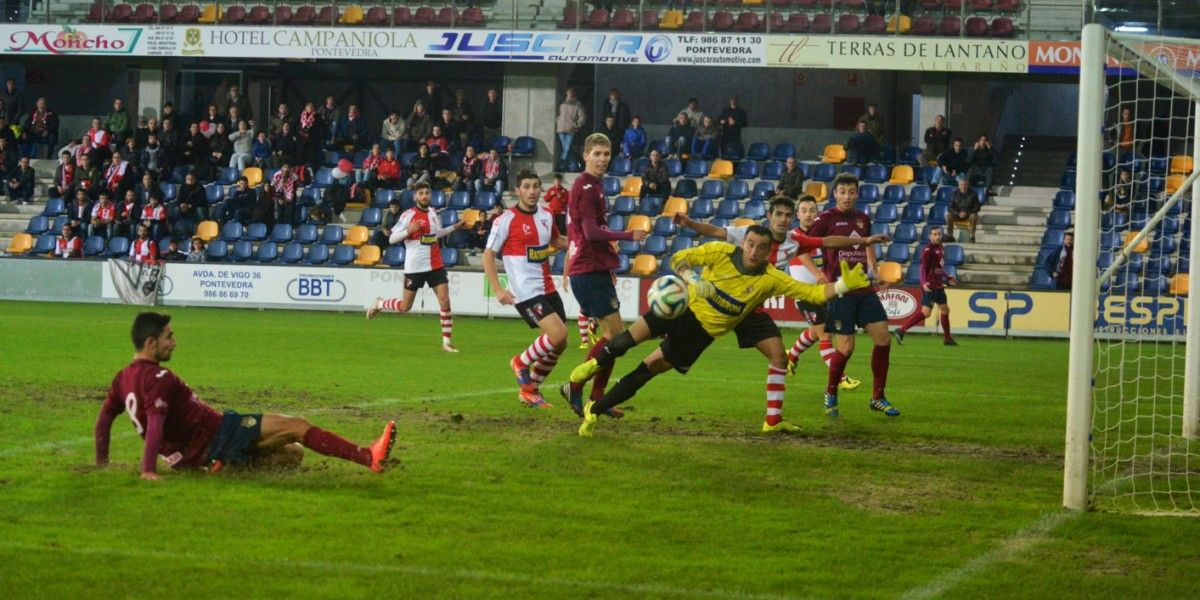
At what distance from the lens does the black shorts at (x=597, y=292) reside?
11602 mm

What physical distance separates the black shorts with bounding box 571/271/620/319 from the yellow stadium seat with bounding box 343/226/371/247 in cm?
2093

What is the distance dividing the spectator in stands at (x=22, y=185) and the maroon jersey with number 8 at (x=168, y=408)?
29.8 meters

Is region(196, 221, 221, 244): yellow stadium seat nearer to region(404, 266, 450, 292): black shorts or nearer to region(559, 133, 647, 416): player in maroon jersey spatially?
region(404, 266, 450, 292): black shorts

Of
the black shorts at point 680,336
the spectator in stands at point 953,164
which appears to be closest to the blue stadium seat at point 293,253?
the spectator in stands at point 953,164

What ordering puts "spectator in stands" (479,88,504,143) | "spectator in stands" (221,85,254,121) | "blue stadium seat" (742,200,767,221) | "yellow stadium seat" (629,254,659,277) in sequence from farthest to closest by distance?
"spectator in stands" (221,85,254,121) < "spectator in stands" (479,88,504,143) < "blue stadium seat" (742,200,767,221) < "yellow stadium seat" (629,254,659,277)

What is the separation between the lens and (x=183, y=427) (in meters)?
7.82

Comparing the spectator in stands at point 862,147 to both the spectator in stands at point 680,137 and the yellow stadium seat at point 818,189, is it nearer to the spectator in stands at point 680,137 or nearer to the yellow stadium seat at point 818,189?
the yellow stadium seat at point 818,189

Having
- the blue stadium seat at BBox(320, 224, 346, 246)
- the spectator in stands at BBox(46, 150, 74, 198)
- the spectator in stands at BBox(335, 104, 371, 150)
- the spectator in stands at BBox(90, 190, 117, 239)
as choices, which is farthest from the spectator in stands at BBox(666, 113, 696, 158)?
the spectator in stands at BBox(46, 150, 74, 198)

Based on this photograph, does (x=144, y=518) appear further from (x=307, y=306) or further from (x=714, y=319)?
(x=307, y=306)

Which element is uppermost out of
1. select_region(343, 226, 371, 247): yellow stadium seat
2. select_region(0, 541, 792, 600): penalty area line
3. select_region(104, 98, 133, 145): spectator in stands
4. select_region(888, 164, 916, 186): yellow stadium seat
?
select_region(104, 98, 133, 145): spectator in stands

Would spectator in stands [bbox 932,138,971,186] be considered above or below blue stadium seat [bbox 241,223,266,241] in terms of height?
above

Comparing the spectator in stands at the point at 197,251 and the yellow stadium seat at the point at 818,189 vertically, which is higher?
the yellow stadium seat at the point at 818,189

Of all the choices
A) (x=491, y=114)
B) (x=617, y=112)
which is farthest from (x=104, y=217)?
(x=617, y=112)

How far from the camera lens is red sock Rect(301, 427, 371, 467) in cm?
783
